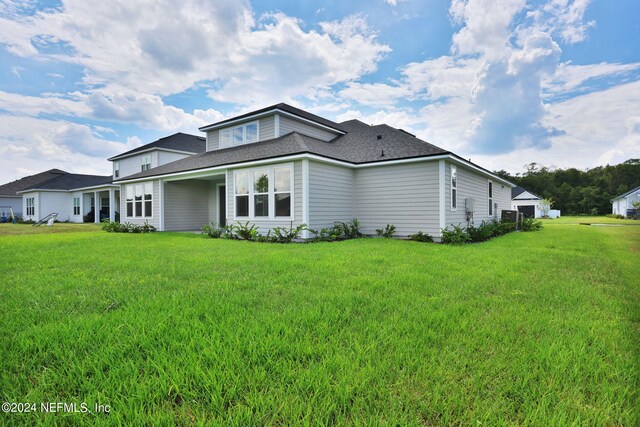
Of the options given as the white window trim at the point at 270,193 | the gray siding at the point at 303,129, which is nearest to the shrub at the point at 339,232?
the white window trim at the point at 270,193

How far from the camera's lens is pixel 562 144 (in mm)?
12211

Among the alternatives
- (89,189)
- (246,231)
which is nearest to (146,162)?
(89,189)

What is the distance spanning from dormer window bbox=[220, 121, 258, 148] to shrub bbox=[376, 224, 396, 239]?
7.45 metres

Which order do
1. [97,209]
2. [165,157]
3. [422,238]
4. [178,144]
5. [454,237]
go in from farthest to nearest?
[97,209], [178,144], [165,157], [422,238], [454,237]

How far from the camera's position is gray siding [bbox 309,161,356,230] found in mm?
10250

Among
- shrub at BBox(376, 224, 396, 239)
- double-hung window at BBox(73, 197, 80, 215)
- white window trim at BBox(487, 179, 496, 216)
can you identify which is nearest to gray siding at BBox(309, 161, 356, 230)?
shrub at BBox(376, 224, 396, 239)

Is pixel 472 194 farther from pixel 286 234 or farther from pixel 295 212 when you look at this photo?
pixel 286 234

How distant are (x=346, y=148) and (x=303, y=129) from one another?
96.9 inches

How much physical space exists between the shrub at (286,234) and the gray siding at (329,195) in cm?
45

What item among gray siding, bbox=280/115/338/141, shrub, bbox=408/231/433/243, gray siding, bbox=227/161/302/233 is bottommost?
shrub, bbox=408/231/433/243

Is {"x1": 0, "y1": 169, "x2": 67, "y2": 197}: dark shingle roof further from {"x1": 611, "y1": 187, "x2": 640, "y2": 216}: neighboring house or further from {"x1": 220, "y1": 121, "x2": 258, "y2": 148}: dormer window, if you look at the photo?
{"x1": 611, "y1": 187, "x2": 640, "y2": 216}: neighboring house

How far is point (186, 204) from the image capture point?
636 inches

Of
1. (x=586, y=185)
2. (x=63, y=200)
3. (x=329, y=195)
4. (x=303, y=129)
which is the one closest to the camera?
(x=329, y=195)

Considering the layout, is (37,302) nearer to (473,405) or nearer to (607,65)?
(473,405)
